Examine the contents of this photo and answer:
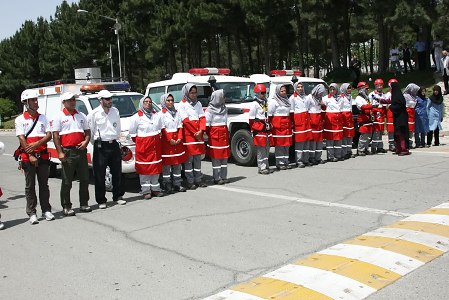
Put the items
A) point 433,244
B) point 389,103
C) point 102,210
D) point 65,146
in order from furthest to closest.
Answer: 1. point 389,103
2. point 102,210
3. point 65,146
4. point 433,244

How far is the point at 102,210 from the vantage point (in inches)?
339

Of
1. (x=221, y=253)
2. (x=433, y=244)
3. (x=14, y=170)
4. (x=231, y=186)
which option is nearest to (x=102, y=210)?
(x=231, y=186)

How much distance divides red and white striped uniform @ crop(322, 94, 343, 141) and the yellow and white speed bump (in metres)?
5.52

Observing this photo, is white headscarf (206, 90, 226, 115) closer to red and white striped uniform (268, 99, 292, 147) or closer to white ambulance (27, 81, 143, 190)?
red and white striped uniform (268, 99, 292, 147)

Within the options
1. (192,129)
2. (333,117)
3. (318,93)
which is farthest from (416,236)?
(333,117)

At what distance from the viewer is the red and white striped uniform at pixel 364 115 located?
12.7 meters

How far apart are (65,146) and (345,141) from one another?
691 centimetres

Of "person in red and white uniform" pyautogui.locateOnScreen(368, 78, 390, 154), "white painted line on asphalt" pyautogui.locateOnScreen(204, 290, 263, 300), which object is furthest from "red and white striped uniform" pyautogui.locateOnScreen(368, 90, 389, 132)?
"white painted line on asphalt" pyautogui.locateOnScreen(204, 290, 263, 300)

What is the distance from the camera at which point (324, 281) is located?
499 cm

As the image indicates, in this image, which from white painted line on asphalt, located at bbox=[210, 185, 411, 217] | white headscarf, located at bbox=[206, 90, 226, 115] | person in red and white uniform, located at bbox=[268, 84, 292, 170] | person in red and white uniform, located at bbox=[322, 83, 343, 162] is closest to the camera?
white painted line on asphalt, located at bbox=[210, 185, 411, 217]

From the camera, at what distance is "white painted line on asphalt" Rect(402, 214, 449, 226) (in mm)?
6777

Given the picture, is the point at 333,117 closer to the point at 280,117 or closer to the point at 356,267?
the point at 280,117

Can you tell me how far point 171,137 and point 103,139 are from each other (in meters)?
1.36

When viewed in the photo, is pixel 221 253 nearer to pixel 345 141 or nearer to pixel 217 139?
pixel 217 139
